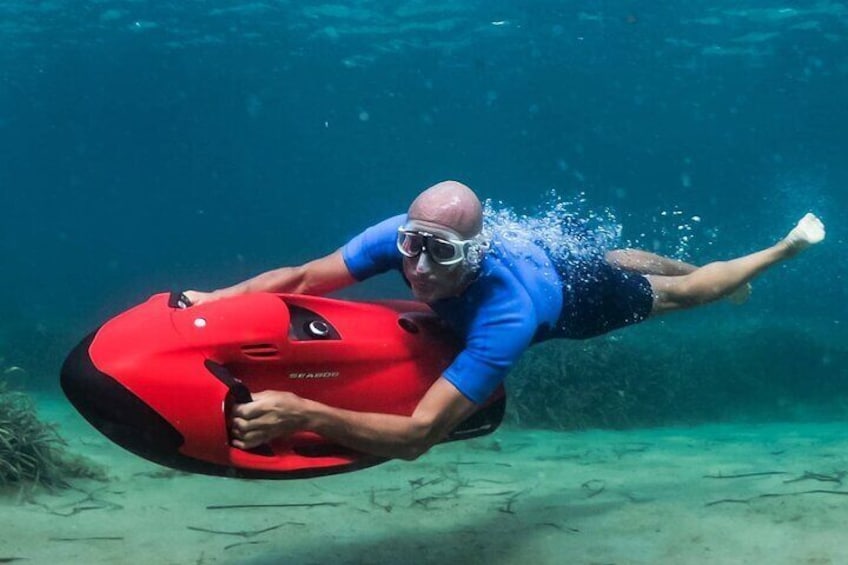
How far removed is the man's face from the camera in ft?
15.0

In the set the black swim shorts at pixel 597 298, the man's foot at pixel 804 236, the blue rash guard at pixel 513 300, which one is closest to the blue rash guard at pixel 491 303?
the blue rash guard at pixel 513 300

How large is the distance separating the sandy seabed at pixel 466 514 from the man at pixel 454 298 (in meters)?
1.27

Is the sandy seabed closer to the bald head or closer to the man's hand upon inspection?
the man's hand

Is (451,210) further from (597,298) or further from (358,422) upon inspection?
(597,298)

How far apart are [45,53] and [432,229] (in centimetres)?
3674

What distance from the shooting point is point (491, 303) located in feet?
15.3

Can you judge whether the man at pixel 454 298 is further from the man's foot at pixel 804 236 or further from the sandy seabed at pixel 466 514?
the man's foot at pixel 804 236

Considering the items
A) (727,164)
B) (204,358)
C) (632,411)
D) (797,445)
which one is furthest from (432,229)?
(727,164)

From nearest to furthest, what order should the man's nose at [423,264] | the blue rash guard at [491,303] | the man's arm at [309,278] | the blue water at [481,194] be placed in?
the blue rash guard at [491,303] < the man's nose at [423,264] < the man's arm at [309,278] < the blue water at [481,194]

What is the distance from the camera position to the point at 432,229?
4.56m

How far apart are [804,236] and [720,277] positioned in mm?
760

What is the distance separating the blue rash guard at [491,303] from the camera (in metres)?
4.49

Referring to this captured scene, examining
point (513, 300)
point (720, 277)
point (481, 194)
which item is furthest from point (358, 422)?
point (481, 194)

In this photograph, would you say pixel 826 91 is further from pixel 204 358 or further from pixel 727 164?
pixel 204 358
